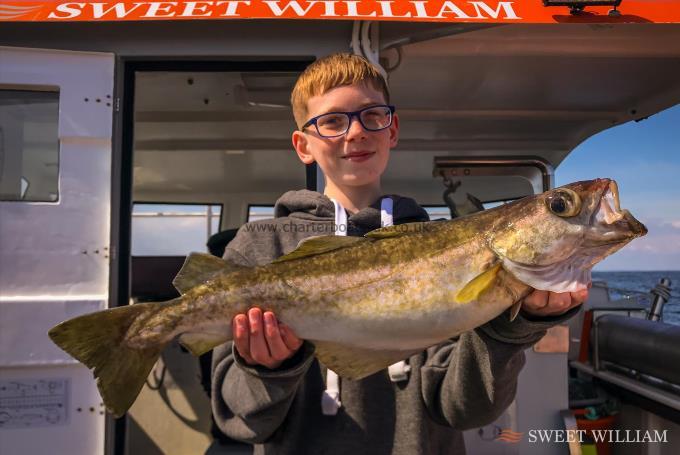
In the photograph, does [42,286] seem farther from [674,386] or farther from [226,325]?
[674,386]

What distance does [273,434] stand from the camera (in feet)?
7.37

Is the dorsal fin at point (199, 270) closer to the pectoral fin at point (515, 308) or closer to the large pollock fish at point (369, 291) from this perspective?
the large pollock fish at point (369, 291)

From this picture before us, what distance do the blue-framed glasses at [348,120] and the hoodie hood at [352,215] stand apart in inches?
13.5

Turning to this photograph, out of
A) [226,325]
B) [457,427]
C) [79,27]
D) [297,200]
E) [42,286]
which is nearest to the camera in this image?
[226,325]

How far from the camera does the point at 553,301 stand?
5.89 feet

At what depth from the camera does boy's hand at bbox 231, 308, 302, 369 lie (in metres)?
1.88

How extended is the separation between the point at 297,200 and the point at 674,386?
4050 mm

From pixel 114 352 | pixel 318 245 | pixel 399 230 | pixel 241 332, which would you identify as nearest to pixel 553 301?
pixel 399 230

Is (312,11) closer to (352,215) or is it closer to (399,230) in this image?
(352,215)

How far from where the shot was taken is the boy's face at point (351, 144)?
2.36 metres

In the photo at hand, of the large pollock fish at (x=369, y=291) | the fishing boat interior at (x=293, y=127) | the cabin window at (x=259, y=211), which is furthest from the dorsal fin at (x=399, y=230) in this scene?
the cabin window at (x=259, y=211)

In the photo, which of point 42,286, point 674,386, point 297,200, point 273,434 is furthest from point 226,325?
point 674,386

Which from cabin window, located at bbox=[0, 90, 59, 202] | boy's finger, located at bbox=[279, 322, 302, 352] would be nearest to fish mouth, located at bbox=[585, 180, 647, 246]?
boy's finger, located at bbox=[279, 322, 302, 352]

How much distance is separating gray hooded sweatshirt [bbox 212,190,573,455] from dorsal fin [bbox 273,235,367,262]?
Answer: 35 cm
